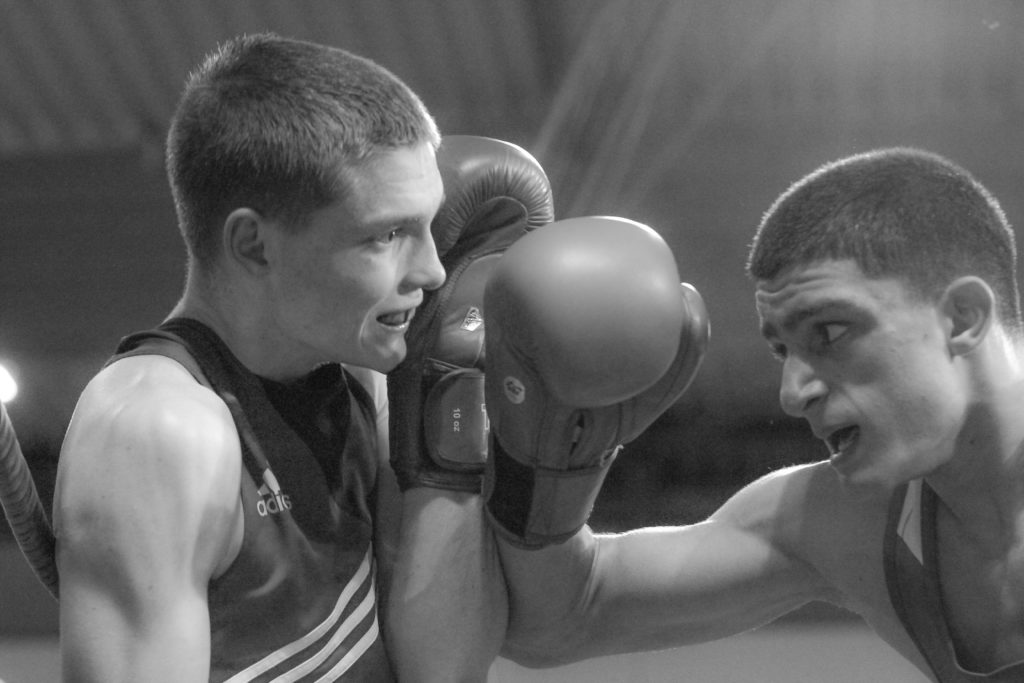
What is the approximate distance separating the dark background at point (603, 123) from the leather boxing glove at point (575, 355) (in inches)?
160

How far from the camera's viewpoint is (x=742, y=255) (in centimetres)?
650

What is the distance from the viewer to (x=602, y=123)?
647 centimetres

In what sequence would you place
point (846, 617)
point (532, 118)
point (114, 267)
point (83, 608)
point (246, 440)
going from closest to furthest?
point (83, 608) < point (246, 440) < point (846, 617) < point (532, 118) < point (114, 267)

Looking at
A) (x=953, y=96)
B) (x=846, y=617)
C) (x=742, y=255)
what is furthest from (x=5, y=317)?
(x=953, y=96)

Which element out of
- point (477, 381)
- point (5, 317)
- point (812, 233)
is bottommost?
point (5, 317)

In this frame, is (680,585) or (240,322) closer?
(240,322)

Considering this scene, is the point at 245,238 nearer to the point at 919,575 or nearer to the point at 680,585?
the point at 680,585

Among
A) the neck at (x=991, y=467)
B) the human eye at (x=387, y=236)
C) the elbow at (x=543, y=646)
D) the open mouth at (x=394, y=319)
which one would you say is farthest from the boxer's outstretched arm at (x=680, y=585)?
the human eye at (x=387, y=236)

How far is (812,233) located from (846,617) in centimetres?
421

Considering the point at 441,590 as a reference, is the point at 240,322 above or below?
above

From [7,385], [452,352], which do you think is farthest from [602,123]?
[452,352]

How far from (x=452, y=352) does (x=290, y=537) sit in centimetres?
39

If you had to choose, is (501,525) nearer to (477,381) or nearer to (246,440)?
(477,381)

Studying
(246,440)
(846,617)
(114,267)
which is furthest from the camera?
(114,267)
